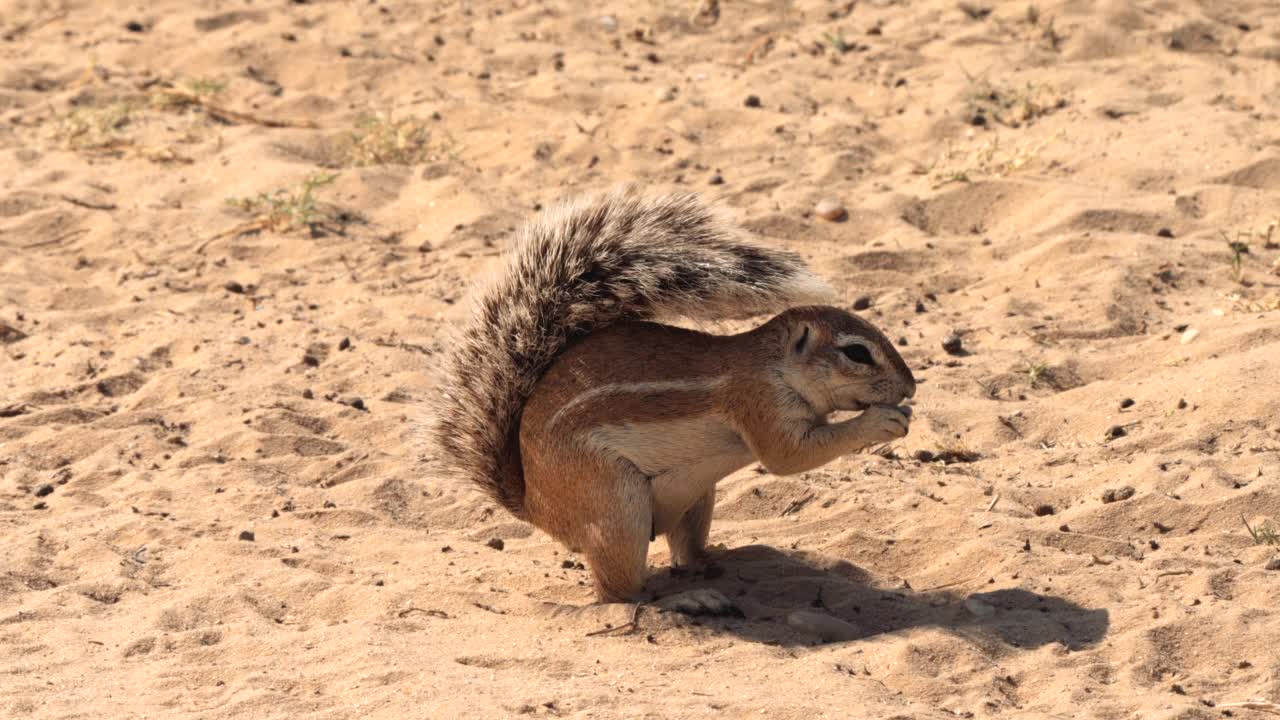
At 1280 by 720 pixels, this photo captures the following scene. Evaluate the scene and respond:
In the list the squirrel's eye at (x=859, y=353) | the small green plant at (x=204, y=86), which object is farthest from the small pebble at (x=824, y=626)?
the small green plant at (x=204, y=86)

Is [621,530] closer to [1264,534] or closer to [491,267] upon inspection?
[491,267]

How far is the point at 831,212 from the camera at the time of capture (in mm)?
7281

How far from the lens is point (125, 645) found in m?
4.16

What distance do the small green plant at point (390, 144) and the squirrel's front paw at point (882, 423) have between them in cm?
443

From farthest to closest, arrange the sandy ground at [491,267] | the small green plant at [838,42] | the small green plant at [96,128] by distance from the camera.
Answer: the small green plant at [838,42] < the small green plant at [96,128] < the sandy ground at [491,267]

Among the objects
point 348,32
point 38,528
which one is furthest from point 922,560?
point 348,32

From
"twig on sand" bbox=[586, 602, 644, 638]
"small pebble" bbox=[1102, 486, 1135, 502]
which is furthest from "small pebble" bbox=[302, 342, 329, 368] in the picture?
"small pebble" bbox=[1102, 486, 1135, 502]

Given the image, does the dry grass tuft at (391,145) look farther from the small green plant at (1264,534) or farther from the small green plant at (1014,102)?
the small green plant at (1264,534)

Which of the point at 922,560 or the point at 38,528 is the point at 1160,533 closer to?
the point at 922,560

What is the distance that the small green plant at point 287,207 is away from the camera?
7.42 metres

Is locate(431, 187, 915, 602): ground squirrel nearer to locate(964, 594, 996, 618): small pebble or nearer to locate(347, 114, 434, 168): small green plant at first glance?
locate(964, 594, 996, 618): small pebble

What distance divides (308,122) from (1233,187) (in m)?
4.92

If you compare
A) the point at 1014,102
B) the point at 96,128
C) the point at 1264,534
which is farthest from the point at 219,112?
the point at 1264,534

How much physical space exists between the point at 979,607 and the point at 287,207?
4.45m
